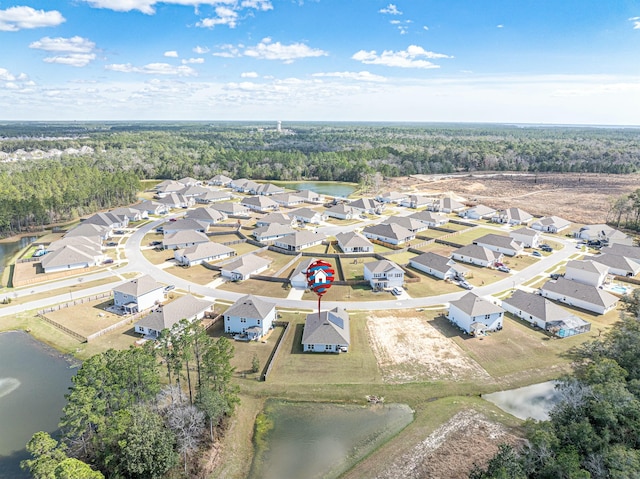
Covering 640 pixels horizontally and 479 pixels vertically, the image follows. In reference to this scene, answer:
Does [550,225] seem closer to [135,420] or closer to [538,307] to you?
[538,307]

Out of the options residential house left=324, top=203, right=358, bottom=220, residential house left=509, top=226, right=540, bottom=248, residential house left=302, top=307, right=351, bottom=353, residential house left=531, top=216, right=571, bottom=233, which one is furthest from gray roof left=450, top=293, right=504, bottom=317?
residential house left=324, top=203, right=358, bottom=220

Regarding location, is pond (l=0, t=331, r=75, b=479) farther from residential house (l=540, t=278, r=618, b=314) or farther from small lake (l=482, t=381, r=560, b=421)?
residential house (l=540, t=278, r=618, b=314)

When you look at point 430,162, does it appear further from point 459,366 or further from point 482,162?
point 459,366

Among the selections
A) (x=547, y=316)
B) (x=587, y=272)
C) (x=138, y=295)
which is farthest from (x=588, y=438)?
(x=138, y=295)

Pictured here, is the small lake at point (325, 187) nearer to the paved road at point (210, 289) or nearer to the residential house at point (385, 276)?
the paved road at point (210, 289)

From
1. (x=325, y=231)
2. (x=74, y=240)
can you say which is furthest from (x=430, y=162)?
(x=74, y=240)

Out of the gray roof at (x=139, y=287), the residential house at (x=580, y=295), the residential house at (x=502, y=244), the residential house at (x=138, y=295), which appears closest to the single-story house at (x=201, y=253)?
the gray roof at (x=139, y=287)
